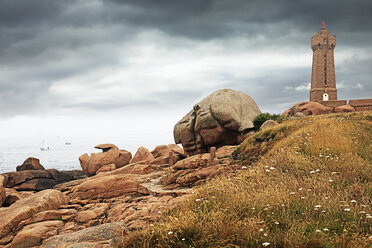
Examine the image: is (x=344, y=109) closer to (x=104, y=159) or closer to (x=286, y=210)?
(x=104, y=159)

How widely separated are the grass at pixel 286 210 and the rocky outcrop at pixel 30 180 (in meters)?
21.7

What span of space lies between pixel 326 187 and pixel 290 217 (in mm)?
1947

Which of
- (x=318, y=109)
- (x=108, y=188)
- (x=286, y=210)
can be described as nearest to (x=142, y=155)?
(x=108, y=188)

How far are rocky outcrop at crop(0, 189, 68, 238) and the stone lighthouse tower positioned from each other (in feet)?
160

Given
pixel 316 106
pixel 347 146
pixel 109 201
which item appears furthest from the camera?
pixel 316 106

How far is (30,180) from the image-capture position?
79.5 feet

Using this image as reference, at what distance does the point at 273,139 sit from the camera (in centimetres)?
1294

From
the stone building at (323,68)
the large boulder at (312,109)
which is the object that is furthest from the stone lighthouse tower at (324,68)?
the large boulder at (312,109)

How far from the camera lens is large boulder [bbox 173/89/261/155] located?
20.8 meters

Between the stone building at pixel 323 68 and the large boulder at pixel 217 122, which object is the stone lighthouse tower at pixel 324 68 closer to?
the stone building at pixel 323 68

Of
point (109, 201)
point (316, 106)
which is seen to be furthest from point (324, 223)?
point (316, 106)

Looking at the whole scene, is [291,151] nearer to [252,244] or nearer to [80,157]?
[252,244]

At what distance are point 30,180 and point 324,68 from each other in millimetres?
50225

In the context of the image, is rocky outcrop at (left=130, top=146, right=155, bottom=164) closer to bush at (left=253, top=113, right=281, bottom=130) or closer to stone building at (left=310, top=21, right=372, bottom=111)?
bush at (left=253, top=113, right=281, bottom=130)
